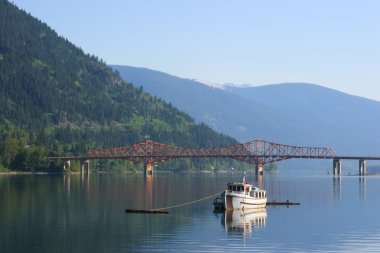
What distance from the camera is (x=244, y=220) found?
335 ft

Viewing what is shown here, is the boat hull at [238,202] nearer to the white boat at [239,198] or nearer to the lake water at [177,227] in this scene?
the white boat at [239,198]

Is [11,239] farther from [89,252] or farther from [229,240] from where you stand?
[229,240]

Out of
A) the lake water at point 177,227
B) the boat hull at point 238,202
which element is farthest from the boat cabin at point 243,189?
the lake water at point 177,227

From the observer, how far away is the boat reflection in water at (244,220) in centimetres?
8984

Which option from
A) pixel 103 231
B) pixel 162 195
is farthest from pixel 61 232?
pixel 162 195

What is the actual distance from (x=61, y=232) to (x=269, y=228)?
21081 mm

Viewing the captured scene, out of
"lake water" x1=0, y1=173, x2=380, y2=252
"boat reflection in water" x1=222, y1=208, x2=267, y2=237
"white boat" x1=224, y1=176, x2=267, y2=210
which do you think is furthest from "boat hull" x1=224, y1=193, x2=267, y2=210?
"lake water" x1=0, y1=173, x2=380, y2=252

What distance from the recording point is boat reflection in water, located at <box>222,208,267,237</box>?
3537 inches

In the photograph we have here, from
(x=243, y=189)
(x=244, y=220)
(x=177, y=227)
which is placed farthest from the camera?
(x=243, y=189)

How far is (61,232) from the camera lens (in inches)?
3302

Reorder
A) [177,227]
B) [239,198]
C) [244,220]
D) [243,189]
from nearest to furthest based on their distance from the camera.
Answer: [177,227] < [244,220] < [239,198] < [243,189]

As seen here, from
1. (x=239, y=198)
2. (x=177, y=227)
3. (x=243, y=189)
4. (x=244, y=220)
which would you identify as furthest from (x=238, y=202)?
(x=177, y=227)

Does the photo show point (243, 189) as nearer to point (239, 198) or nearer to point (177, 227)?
point (239, 198)

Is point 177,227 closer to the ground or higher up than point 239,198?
closer to the ground
